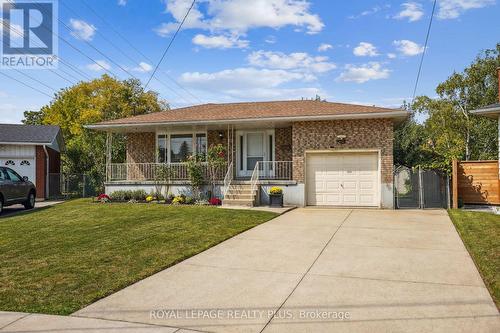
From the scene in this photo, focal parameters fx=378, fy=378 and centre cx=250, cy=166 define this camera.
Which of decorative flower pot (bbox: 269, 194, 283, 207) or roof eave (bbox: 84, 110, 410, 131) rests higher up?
roof eave (bbox: 84, 110, 410, 131)

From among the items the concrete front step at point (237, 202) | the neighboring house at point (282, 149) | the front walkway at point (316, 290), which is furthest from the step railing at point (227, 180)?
the front walkway at point (316, 290)

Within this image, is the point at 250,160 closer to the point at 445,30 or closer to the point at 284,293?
the point at 445,30

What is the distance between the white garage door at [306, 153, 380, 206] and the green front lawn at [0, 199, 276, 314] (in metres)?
3.89

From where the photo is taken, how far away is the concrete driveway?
13.0ft

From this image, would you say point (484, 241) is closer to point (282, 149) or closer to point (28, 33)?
point (282, 149)

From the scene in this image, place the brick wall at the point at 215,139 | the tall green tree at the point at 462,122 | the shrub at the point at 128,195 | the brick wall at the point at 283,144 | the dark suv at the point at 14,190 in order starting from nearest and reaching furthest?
the dark suv at the point at 14,190 → the shrub at the point at 128,195 → the brick wall at the point at 283,144 → the brick wall at the point at 215,139 → the tall green tree at the point at 462,122

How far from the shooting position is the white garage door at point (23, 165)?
19641 mm

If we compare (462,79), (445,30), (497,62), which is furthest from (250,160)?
(497,62)

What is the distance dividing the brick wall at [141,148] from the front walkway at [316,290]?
37.8 ft

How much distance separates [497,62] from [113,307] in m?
29.0

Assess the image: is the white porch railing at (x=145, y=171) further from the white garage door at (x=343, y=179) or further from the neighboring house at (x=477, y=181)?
the neighboring house at (x=477, y=181)

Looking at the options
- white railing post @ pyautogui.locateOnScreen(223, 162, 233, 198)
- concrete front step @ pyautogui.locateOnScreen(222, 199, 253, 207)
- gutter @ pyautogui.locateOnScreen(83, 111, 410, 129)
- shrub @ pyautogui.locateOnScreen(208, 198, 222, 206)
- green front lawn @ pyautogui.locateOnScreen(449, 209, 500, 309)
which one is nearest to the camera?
green front lawn @ pyautogui.locateOnScreen(449, 209, 500, 309)

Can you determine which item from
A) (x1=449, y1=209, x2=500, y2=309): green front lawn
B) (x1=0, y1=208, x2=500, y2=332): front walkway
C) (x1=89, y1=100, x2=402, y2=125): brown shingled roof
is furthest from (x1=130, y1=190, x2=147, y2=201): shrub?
(x1=449, y1=209, x2=500, y2=309): green front lawn

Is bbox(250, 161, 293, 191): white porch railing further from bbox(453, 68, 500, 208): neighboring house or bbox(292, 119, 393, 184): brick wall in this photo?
bbox(453, 68, 500, 208): neighboring house
